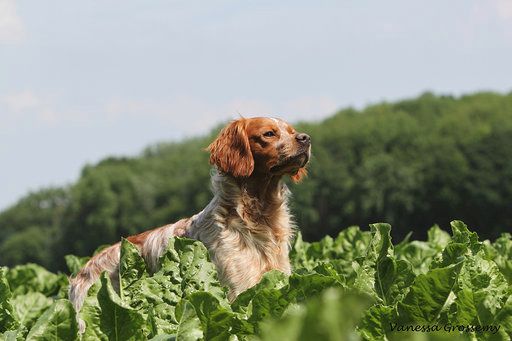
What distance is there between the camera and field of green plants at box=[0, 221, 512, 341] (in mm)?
2895

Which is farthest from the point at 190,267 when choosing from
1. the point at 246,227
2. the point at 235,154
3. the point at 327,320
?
the point at 235,154

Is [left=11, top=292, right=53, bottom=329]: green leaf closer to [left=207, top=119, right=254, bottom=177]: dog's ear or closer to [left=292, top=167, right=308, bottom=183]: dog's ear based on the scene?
[left=207, top=119, right=254, bottom=177]: dog's ear

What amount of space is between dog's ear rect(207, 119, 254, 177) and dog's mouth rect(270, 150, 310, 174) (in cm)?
29

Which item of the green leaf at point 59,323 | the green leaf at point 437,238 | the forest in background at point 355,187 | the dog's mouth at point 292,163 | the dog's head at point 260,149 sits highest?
the green leaf at point 59,323

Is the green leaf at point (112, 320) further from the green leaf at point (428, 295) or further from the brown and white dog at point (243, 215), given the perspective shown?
the brown and white dog at point (243, 215)

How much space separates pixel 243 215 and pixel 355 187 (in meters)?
112

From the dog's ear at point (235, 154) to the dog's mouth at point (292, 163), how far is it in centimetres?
29

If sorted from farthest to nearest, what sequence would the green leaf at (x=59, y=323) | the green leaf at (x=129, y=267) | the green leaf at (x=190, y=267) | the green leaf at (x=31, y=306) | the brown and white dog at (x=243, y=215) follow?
the brown and white dog at (x=243, y=215) → the green leaf at (x=31, y=306) → the green leaf at (x=129, y=267) → the green leaf at (x=190, y=267) → the green leaf at (x=59, y=323)

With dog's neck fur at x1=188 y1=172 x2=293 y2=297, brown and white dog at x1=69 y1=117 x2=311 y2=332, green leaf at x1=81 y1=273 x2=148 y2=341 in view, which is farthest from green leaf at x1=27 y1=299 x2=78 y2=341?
dog's neck fur at x1=188 y1=172 x2=293 y2=297

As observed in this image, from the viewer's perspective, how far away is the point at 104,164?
16850 centimetres

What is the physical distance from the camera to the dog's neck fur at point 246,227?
351 inches

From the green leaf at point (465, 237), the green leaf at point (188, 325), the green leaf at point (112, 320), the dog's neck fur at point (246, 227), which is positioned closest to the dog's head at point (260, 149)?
the dog's neck fur at point (246, 227)

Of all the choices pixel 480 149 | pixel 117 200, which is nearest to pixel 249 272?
pixel 480 149

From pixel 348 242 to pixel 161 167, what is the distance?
14664 cm
